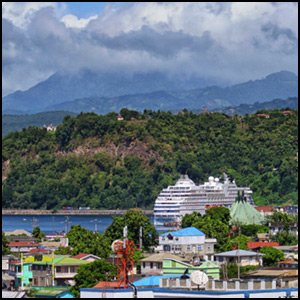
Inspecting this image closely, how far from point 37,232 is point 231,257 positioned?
95.1 ft

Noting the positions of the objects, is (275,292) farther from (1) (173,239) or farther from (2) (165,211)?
(2) (165,211)

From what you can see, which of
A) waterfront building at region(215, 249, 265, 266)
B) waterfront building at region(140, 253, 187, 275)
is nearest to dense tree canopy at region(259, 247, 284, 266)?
waterfront building at region(215, 249, 265, 266)

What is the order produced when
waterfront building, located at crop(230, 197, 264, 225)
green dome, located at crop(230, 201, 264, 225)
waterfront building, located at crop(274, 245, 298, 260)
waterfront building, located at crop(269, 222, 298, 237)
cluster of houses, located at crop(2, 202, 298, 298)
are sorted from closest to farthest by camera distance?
cluster of houses, located at crop(2, 202, 298, 298)
waterfront building, located at crop(274, 245, 298, 260)
waterfront building, located at crop(269, 222, 298, 237)
waterfront building, located at crop(230, 197, 264, 225)
green dome, located at crop(230, 201, 264, 225)

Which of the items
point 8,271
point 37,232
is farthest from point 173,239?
point 37,232

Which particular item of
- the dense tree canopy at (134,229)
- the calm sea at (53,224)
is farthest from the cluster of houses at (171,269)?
the calm sea at (53,224)

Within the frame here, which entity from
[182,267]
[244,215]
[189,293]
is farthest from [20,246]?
[244,215]

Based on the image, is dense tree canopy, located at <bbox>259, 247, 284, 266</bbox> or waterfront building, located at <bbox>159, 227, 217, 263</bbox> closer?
dense tree canopy, located at <bbox>259, 247, 284, 266</bbox>

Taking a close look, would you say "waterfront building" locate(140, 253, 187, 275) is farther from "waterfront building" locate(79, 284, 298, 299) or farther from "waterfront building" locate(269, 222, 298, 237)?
"waterfront building" locate(269, 222, 298, 237)

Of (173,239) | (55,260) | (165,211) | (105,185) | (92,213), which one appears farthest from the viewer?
(105,185)

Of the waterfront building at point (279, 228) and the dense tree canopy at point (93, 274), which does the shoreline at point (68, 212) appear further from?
the dense tree canopy at point (93, 274)

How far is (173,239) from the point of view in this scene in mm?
53844

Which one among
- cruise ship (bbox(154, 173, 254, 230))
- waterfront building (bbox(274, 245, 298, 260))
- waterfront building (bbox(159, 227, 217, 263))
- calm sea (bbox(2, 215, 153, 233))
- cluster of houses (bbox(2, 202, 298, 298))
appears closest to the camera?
cluster of houses (bbox(2, 202, 298, 298))

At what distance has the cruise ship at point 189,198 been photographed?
529 feet

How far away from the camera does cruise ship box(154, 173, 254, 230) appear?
529 ft
